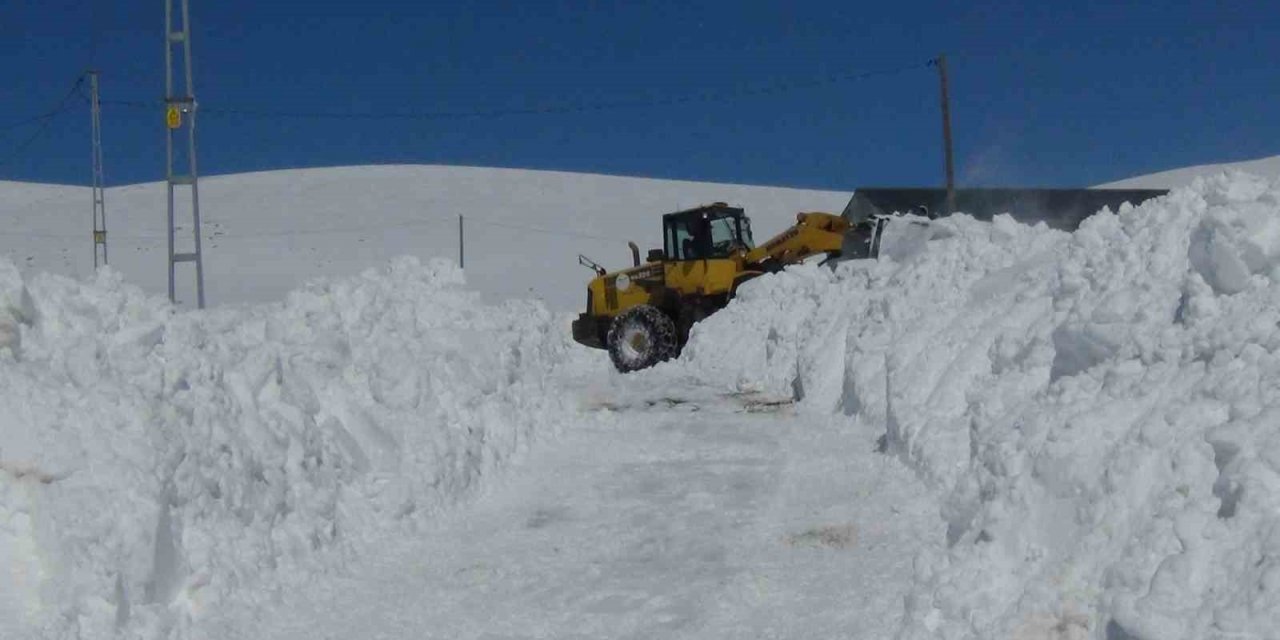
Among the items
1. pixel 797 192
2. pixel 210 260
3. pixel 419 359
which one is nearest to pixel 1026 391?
pixel 419 359

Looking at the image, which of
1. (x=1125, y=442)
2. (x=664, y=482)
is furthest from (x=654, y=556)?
(x=1125, y=442)

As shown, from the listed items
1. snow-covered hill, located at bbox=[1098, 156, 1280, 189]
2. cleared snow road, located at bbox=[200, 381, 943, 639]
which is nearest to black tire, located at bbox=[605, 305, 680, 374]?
cleared snow road, located at bbox=[200, 381, 943, 639]

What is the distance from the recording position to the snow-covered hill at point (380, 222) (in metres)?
48.5

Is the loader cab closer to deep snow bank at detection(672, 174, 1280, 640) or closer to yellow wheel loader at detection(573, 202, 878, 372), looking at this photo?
yellow wheel loader at detection(573, 202, 878, 372)

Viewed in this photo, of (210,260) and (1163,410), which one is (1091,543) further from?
(210,260)

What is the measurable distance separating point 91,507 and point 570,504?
376 cm

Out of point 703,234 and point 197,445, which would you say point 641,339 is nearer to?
point 703,234

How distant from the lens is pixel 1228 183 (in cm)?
699

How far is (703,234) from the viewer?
66.6ft

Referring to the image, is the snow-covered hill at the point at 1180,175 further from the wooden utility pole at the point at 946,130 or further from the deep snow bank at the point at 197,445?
the deep snow bank at the point at 197,445

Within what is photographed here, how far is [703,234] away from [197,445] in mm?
14074

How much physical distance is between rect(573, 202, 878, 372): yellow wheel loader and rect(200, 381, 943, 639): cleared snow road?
340 inches

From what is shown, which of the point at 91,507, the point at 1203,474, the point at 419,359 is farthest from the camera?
the point at 419,359

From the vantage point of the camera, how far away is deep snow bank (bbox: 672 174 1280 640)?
4.51m
